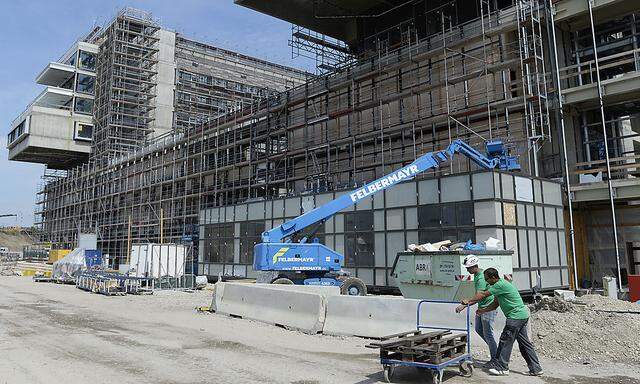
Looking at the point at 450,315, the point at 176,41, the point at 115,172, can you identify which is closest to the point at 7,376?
the point at 450,315

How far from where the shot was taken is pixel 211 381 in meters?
7.27

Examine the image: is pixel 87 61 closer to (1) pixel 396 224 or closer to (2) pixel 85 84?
(2) pixel 85 84

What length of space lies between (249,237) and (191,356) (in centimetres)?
1910

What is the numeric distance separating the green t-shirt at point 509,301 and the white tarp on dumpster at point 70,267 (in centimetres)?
2820

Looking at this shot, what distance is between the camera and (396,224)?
2048cm

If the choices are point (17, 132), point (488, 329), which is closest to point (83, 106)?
point (17, 132)

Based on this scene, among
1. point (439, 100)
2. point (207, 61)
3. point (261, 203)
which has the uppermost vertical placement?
point (207, 61)

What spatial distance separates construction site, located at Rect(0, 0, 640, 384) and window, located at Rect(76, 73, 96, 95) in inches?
857

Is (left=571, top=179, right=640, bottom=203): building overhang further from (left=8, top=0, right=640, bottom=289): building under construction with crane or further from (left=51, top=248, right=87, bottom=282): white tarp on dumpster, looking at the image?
(left=51, top=248, right=87, bottom=282): white tarp on dumpster

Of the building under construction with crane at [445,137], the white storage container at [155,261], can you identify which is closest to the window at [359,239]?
the building under construction with crane at [445,137]

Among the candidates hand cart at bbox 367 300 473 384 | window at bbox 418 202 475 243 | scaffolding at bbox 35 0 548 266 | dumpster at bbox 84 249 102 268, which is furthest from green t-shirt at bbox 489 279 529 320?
dumpster at bbox 84 249 102 268

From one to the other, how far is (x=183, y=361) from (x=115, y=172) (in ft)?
169

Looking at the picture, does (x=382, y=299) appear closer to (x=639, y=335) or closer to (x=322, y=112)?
(x=639, y=335)

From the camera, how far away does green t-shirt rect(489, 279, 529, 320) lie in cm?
752
